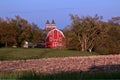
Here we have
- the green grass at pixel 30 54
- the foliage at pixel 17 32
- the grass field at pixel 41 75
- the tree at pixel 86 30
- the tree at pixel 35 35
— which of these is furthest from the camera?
the tree at pixel 35 35

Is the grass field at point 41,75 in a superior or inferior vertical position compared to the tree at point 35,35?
inferior

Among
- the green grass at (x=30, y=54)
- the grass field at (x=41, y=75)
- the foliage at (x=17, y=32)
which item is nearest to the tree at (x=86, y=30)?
the green grass at (x=30, y=54)

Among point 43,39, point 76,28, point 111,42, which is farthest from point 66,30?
point 43,39

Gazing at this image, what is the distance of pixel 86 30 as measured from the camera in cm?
7831

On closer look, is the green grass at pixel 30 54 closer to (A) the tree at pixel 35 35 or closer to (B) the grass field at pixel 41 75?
(B) the grass field at pixel 41 75

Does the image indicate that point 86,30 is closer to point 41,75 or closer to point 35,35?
point 35,35

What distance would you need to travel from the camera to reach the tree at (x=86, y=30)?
256 ft

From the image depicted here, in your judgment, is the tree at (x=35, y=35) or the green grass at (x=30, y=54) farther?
the tree at (x=35, y=35)

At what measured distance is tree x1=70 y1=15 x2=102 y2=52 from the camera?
78125 mm

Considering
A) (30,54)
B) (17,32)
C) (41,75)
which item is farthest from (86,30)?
(41,75)

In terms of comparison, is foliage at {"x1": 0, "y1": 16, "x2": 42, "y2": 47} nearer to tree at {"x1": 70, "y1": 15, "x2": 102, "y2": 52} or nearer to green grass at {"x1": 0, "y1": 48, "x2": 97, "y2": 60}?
tree at {"x1": 70, "y1": 15, "x2": 102, "y2": 52}

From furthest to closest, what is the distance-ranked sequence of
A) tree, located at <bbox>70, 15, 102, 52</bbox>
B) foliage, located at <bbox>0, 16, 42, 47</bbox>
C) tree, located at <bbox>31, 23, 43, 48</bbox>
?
1. tree, located at <bbox>31, 23, 43, 48</bbox>
2. foliage, located at <bbox>0, 16, 42, 47</bbox>
3. tree, located at <bbox>70, 15, 102, 52</bbox>

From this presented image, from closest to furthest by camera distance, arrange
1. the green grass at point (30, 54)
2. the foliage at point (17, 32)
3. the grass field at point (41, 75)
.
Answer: the grass field at point (41, 75), the green grass at point (30, 54), the foliage at point (17, 32)

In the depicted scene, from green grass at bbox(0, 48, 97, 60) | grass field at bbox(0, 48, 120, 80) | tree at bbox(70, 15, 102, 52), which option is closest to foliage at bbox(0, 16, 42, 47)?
tree at bbox(70, 15, 102, 52)
